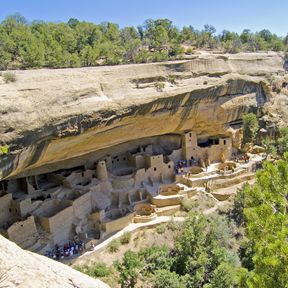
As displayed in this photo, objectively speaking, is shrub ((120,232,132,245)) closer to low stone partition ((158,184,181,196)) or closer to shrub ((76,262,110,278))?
shrub ((76,262,110,278))

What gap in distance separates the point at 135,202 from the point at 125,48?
9902mm

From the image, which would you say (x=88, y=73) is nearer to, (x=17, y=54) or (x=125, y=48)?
(x=17, y=54)

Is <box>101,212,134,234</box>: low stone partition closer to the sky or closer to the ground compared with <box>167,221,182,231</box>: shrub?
closer to the sky

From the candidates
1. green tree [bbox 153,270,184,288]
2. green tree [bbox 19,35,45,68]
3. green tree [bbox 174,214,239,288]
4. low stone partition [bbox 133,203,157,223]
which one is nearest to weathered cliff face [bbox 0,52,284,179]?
low stone partition [bbox 133,203,157,223]

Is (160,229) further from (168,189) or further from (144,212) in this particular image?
(168,189)

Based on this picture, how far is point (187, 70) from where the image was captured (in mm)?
18297

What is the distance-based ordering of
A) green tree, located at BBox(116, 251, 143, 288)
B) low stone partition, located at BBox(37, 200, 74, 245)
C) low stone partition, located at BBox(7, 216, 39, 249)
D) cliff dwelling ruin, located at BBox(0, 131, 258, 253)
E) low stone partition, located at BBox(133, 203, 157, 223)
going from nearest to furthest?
green tree, located at BBox(116, 251, 143, 288) → low stone partition, located at BBox(7, 216, 39, 249) → low stone partition, located at BBox(37, 200, 74, 245) → cliff dwelling ruin, located at BBox(0, 131, 258, 253) → low stone partition, located at BBox(133, 203, 157, 223)

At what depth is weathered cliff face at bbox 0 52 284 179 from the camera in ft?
40.2

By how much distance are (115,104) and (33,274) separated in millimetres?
10537

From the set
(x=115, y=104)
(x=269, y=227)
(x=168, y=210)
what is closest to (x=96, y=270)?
(x=168, y=210)

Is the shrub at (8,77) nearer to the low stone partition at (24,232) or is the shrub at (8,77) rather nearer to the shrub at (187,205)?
the low stone partition at (24,232)

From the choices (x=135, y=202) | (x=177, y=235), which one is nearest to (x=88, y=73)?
(x=135, y=202)

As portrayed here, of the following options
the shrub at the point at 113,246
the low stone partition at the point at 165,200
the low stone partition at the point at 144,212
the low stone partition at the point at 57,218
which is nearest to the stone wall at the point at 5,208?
the low stone partition at the point at 57,218

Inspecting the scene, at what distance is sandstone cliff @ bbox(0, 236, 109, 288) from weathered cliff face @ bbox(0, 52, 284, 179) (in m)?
7.12
